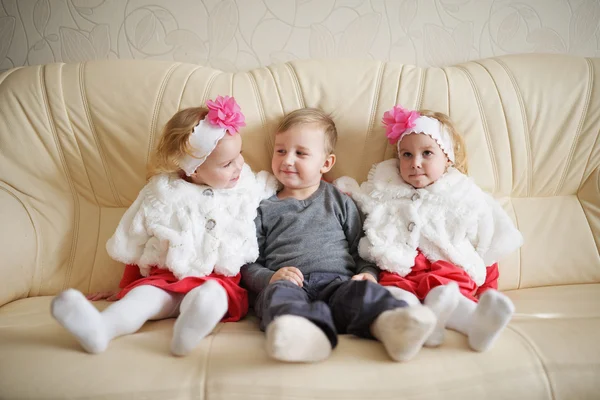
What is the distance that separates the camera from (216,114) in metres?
1.46

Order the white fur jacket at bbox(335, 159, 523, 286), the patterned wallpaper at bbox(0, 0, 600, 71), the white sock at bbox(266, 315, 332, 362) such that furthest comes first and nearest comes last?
1. the patterned wallpaper at bbox(0, 0, 600, 71)
2. the white fur jacket at bbox(335, 159, 523, 286)
3. the white sock at bbox(266, 315, 332, 362)

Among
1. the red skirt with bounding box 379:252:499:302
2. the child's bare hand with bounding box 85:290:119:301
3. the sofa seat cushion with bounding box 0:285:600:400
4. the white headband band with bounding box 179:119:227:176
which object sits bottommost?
the child's bare hand with bounding box 85:290:119:301

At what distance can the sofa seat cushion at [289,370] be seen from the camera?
3.39ft

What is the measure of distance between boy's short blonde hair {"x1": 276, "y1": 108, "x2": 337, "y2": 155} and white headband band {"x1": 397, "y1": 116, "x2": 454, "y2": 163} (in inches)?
9.6

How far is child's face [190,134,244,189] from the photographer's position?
4.88ft

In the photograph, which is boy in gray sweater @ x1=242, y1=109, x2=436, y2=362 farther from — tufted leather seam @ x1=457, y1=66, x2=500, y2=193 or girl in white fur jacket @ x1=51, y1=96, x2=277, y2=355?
tufted leather seam @ x1=457, y1=66, x2=500, y2=193

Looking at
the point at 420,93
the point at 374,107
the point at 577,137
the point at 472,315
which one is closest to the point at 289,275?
the point at 472,315

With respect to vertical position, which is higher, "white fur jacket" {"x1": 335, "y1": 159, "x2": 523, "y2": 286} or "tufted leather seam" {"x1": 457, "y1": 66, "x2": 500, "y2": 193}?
"tufted leather seam" {"x1": 457, "y1": 66, "x2": 500, "y2": 193}

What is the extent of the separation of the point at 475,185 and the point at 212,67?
118cm

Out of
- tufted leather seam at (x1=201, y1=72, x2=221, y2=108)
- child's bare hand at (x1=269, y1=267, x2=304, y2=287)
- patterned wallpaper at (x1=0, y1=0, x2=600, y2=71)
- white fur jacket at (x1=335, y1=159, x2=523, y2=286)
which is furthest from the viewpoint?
patterned wallpaper at (x1=0, y1=0, x2=600, y2=71)

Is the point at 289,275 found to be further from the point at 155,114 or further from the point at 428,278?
the point at 155,114

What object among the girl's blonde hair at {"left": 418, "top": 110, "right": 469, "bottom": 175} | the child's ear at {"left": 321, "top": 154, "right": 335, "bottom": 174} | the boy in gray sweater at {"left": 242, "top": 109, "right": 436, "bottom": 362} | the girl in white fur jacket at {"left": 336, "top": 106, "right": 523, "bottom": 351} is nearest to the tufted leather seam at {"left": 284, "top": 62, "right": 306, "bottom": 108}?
the boy in gray sweater at {"left": 242, "top": 109, "right": 436, "bottom": 362}

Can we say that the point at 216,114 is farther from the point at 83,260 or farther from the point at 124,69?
the point at 83,260

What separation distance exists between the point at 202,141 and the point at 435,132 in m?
0.79
